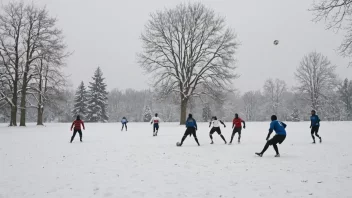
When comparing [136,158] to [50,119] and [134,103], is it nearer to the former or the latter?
[50,119]

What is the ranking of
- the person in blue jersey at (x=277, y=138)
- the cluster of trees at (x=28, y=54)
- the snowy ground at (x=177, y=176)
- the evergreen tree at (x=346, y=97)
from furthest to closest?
the evergreen tree at (x=346, y=97), the cluster of trees at (x=28, y=54), the person in blue jersey at (x=277, y=138), the snowy ground at (x=177, y=176)

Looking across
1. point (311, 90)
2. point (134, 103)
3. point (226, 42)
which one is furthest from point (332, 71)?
point (134, 103)

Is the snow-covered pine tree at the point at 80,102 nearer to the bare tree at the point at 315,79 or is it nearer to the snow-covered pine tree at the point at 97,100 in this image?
the snow-covered pine tree at the point at 97,100

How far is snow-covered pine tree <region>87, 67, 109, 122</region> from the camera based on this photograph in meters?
55.9

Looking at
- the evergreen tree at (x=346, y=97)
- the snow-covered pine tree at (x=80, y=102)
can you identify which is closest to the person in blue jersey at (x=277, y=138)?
the snow-covered pine tree at (x=80, y=102)

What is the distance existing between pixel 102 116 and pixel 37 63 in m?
24.5

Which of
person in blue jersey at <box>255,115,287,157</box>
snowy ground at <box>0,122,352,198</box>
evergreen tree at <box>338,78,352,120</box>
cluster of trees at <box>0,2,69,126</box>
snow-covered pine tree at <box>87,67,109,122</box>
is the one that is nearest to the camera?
snowy ground at <box>0,122,352,198</box>

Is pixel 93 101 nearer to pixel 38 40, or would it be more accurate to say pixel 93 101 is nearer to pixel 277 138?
pixel 38 40

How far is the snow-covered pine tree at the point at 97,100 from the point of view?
183 feet

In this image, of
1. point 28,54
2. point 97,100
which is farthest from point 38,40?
point 97,100

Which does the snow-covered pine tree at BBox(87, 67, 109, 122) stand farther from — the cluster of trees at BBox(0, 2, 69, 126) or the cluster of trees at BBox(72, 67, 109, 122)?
the cluster of trees at BBox(0, 2, 69, 126)

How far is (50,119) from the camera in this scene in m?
86.9

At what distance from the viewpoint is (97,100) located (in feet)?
187

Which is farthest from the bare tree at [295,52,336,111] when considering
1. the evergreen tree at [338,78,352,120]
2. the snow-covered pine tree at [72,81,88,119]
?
the snow-covered pine tree at [72,81,88,119]
